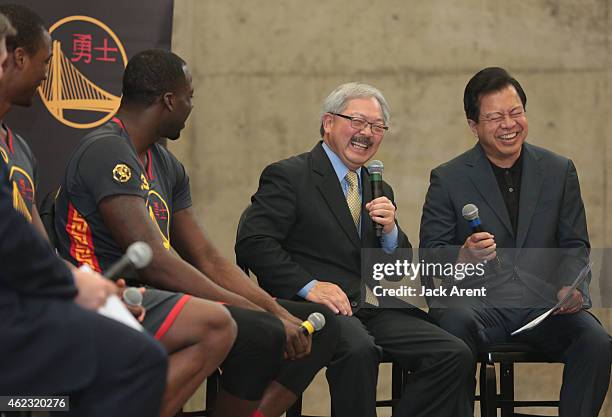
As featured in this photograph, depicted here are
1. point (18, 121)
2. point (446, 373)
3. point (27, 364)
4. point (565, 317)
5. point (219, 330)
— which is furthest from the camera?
point (18, 121)

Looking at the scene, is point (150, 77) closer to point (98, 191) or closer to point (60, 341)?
point (98, 191)

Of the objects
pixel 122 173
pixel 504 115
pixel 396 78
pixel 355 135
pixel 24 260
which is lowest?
pixel 24 260

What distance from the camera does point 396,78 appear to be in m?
5.26

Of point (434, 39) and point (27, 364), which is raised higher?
point (434, 39)

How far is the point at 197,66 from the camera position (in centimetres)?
530

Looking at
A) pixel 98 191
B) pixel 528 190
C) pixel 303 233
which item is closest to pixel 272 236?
pixel 303 233

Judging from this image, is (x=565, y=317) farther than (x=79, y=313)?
Yes

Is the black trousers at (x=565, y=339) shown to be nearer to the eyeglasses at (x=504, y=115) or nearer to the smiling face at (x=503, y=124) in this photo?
the smiling face at (x=503, y=124)

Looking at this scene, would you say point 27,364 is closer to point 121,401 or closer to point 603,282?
point 121,401

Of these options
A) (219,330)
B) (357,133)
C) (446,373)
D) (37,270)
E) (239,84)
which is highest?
(239,84)

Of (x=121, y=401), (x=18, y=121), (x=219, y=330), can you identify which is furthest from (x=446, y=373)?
(x=18, y=121)

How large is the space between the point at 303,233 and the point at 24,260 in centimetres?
181

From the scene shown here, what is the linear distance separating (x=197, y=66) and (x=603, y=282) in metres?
2.75

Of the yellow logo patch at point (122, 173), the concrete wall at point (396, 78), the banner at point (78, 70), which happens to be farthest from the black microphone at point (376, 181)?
the concrete wall at point (396, 78)
